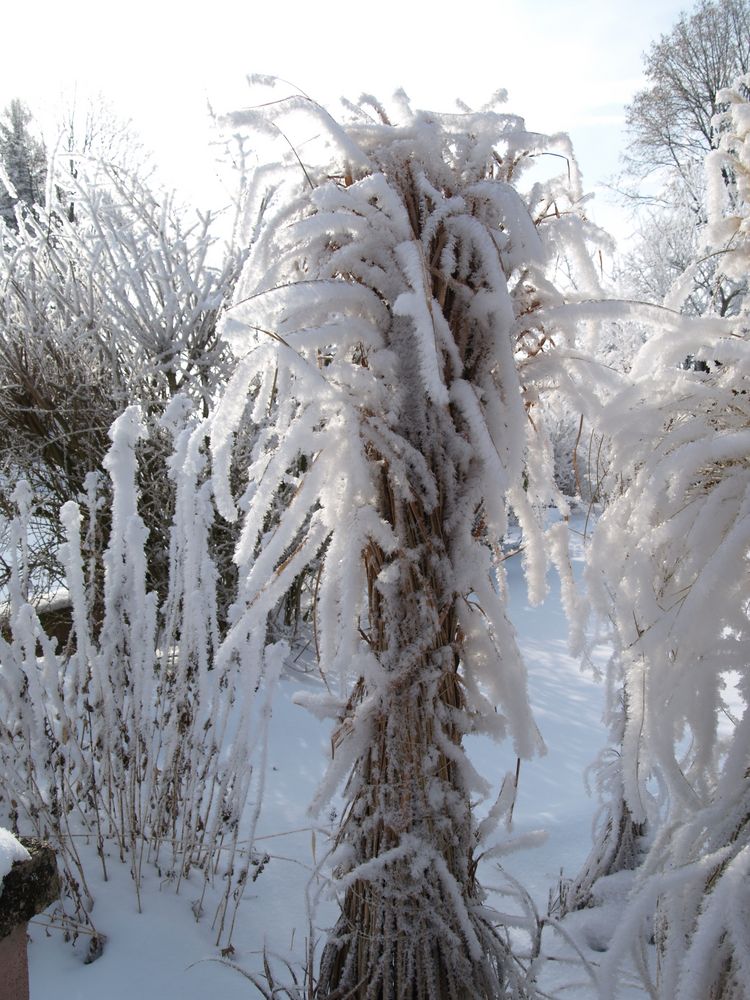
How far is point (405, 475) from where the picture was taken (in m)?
1.47

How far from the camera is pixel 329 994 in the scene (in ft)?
5.16

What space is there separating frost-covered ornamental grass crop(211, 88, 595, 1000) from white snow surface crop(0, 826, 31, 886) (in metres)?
0.52

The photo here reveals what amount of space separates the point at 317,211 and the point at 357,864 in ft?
4.32

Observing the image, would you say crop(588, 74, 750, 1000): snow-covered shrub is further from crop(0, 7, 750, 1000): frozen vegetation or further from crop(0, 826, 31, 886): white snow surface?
crop(0, 826, 31, 886): white snow surface

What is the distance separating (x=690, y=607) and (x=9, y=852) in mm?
1305

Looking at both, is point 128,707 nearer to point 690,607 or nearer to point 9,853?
point 9,853

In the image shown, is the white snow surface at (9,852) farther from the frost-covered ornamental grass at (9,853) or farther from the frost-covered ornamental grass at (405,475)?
the frost-covered ornamental grass at (405,475)

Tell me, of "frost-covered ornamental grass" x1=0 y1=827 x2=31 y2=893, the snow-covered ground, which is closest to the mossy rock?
"frost-covered ornamental grass" x1=0 y1=827 x2=31 y2=893

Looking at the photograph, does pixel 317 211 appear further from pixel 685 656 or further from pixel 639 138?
pixel 639 138

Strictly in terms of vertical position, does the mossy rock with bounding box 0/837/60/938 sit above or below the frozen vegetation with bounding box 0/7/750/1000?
below

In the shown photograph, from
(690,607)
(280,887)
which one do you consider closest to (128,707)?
(280,887)

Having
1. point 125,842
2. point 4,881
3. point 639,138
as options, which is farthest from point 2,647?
point 639,138

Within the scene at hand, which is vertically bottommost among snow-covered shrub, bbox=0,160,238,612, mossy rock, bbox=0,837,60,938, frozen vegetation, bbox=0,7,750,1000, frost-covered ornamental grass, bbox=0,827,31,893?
mossy rock, bbox=0,837,60,938

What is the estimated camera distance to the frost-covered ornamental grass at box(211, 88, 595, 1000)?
4.81 feet
